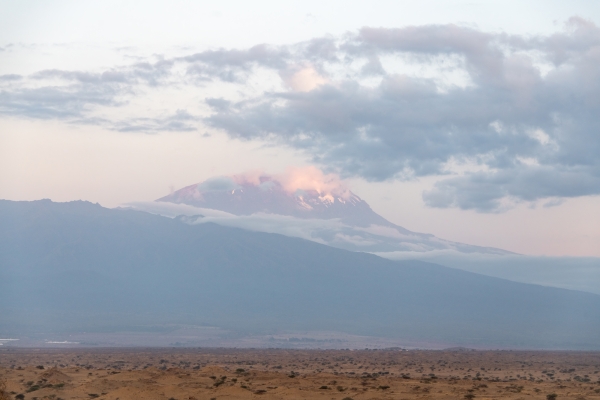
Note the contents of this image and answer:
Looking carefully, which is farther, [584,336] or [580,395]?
[584,336]

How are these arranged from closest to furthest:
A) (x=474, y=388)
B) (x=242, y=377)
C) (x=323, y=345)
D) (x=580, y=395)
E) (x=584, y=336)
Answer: (x=580, y=395)
(x=474, y=388)
(x=242, y=377)
(x=323, y=345)
(x=584, y=336)

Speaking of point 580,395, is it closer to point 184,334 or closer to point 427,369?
point 427,369

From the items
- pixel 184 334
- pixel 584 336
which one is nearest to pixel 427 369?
pixel 184 334

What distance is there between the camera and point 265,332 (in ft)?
640

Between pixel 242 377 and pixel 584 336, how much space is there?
163436 mm

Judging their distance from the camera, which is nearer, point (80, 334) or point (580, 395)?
point (580, 395)

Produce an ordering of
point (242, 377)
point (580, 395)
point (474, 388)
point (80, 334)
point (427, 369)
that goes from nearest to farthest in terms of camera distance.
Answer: point (580, 395), point (474, 388), point (242, 377), point (427, 369), point (80, 334)

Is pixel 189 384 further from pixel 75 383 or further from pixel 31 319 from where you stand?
pixel 31 319

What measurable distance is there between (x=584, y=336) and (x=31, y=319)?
Answer: 5436 inches

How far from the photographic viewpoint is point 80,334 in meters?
176

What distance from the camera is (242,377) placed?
4603cm

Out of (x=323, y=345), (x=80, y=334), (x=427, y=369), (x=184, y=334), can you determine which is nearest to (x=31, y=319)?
(x=80, y=334)

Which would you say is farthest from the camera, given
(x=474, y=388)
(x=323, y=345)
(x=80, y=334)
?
(x=80, y=334)

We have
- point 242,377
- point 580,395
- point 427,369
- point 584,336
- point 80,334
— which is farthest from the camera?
point 584,336
